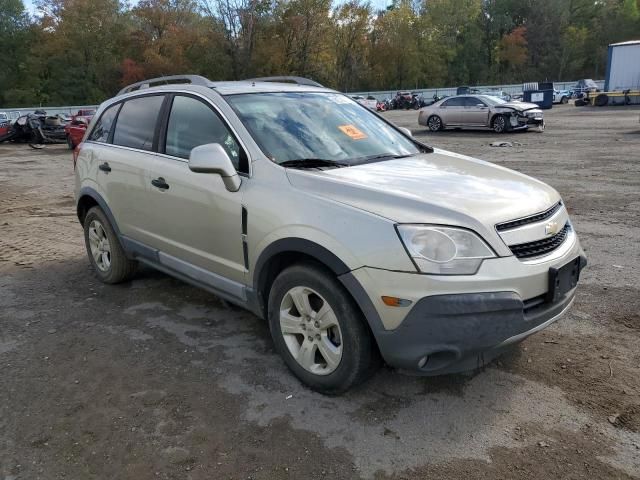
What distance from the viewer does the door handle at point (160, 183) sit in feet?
13.3

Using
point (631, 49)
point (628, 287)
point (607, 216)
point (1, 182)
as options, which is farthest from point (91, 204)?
point (631, 49)

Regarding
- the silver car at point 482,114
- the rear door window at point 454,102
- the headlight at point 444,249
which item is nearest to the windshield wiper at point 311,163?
the headlight at point 444,249

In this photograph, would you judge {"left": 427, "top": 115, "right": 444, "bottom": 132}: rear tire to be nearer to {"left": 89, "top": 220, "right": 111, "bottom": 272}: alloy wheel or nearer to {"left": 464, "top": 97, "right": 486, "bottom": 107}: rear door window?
{"left": 464, "top": 97, "right": 486, "bottom": 107}: rear door window

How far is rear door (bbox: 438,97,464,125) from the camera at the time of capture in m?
22.0

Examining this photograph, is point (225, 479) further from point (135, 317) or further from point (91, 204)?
point (91, 204)

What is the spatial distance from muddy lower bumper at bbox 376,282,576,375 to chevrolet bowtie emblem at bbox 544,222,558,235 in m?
0.45

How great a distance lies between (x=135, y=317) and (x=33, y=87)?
70.6 meters

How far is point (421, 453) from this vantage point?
2688mm

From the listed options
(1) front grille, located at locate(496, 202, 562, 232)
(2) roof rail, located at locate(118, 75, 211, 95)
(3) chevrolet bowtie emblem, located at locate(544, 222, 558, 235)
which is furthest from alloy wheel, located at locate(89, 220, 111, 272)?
(3) chevrolet bowtie emblem, located at locate(544, 222, 558, 235)

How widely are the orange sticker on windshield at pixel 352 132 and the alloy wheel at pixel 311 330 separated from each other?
1382mm

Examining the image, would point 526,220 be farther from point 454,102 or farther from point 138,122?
point 454,102

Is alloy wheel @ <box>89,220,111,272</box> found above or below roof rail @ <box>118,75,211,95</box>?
below

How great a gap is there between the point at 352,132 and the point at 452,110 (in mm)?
19537

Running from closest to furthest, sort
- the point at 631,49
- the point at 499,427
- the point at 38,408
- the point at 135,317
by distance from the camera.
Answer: the point at 499,427, the point at 38,408, the point at 135,317, the point at 631,49
